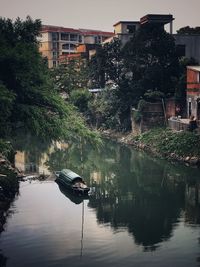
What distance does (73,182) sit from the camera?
1401 inches

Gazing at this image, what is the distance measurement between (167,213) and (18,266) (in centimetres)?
1286

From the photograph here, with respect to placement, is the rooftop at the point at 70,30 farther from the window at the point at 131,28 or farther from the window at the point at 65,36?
the window at the point at 131,28

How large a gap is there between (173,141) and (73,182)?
18613 mm

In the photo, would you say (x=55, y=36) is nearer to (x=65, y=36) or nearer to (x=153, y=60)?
(x=65, y=36)

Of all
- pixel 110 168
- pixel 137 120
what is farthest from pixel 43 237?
pixel 137 120

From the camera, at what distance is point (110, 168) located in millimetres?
47625

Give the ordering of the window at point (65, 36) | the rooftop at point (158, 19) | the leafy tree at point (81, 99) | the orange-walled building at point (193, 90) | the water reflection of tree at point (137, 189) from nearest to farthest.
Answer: the water reflection of tree at point (137, 189) → the orange-walled building at point (193, 90) → the rooftop at point (158, 19) → the leafy tree at point (81, 99) → the window at point (65, 36)

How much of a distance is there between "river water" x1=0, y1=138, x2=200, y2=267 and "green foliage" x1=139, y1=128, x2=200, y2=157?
7.94 feet

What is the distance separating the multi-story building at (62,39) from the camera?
12019 centimetres

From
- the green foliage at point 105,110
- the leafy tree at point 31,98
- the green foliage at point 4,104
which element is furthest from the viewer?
the green foliage at point 105,110

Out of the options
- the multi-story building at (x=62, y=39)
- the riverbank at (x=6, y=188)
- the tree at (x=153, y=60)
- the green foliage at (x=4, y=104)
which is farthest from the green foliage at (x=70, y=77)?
the green foliage at (x=4, y=104)

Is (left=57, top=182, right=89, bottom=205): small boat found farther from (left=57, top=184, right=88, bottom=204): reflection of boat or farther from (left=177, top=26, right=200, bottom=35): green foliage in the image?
(left=177, top=26, right=200, bottom=35): green foliage

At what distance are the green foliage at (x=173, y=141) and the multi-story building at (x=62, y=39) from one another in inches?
2655

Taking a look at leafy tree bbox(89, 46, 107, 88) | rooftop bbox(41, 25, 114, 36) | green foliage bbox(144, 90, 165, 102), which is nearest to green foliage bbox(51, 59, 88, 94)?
leafy tree bbox(89, 46, 107, 88)
